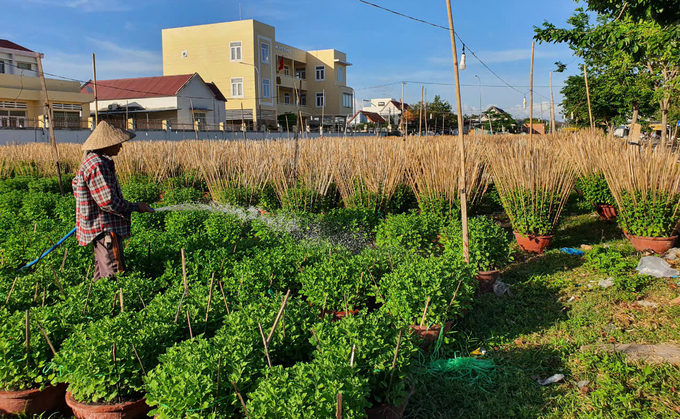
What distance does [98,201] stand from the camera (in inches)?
150

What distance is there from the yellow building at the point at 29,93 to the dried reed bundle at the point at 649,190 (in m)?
22.4

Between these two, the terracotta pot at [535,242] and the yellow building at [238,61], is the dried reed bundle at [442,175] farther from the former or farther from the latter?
the yellow building at [238,61]

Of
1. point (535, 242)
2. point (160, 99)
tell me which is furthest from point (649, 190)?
point (160, 99)

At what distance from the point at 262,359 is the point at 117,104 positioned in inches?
1193

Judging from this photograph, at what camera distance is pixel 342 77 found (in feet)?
144

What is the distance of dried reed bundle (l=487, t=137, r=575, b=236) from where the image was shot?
5949 mm

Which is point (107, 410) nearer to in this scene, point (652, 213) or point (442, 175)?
point (442, 175)

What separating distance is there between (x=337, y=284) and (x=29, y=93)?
28736 millimetres

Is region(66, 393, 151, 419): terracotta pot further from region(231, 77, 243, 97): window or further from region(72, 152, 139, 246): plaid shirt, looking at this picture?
region(231, 77, 243, 97): window

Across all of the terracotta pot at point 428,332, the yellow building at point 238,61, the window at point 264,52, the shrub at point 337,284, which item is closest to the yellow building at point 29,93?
the yellow building at point 238,61

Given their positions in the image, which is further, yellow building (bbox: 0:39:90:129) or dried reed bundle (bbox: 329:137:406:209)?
yellow building (bbox: 0:39:90:129)

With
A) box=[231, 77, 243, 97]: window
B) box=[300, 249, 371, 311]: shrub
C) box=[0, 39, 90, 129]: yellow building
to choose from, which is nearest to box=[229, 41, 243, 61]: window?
box=[231, 77, 243, 97]: window

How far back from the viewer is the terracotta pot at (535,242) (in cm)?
609

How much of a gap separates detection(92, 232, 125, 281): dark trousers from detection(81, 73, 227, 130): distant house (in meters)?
25.1
